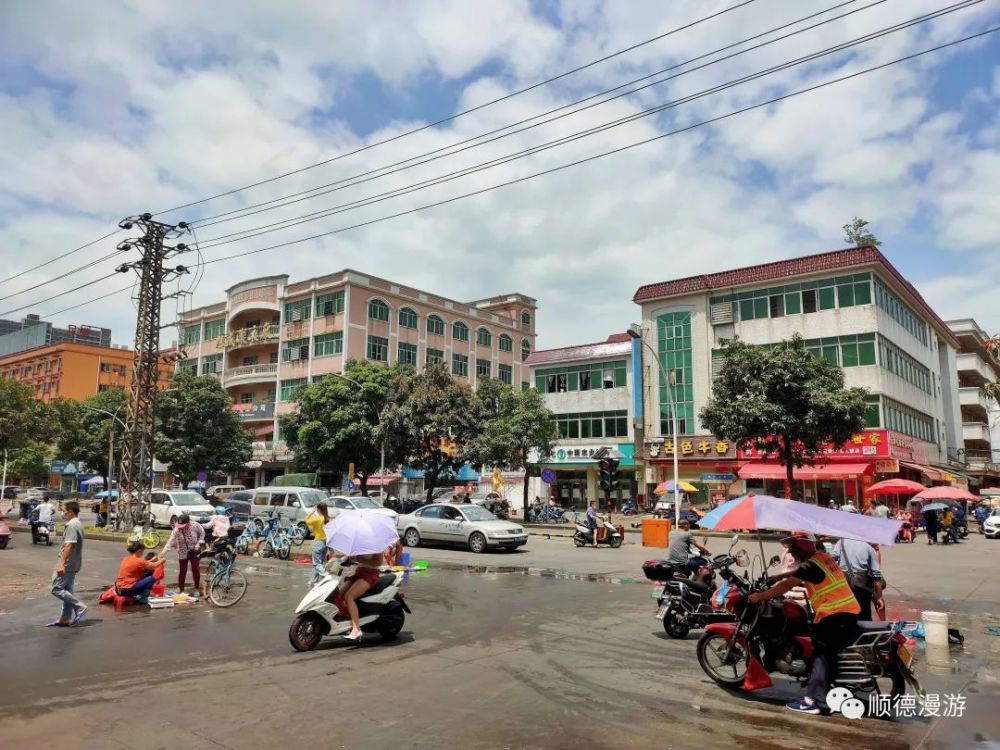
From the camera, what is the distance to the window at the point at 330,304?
181 ft

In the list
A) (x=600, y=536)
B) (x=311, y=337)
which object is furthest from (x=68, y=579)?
(x=311, y=337)

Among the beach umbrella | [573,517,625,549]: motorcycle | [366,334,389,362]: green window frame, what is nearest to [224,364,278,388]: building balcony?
[366,334,389,362]: green window frame

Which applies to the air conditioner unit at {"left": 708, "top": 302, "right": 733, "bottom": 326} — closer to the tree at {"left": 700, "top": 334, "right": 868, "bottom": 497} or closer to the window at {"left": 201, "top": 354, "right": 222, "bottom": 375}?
the tree at {"left": 700, "top": 334, "right": 868, "bottom": 497}

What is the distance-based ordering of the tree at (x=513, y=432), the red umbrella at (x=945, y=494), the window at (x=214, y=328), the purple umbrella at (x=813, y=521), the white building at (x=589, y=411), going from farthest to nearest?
the window at (x=214, y=328)
the white building at (x=589, y=411)
the tree at (x=513, y=432)
the red umbrella at (x=945, y=494)
the purple umbrella at (x=813, y=521)

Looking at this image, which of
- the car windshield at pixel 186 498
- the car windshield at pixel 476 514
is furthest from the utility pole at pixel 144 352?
the car windshield at pixel 476 514

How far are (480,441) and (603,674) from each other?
29722 mm

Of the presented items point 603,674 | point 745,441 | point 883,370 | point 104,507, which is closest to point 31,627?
point 603,674

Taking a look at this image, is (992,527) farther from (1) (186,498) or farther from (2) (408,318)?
(2) (408,318)

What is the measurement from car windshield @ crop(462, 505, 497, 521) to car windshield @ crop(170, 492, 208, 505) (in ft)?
44.6

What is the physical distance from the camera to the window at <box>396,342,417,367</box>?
5823cm

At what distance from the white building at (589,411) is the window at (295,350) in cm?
1987

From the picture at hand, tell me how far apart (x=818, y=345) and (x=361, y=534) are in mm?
36019

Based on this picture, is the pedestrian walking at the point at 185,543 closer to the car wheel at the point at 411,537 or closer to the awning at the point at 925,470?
the car wheel at the point at 411,537

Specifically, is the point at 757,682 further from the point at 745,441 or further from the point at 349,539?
the point at 745,441
